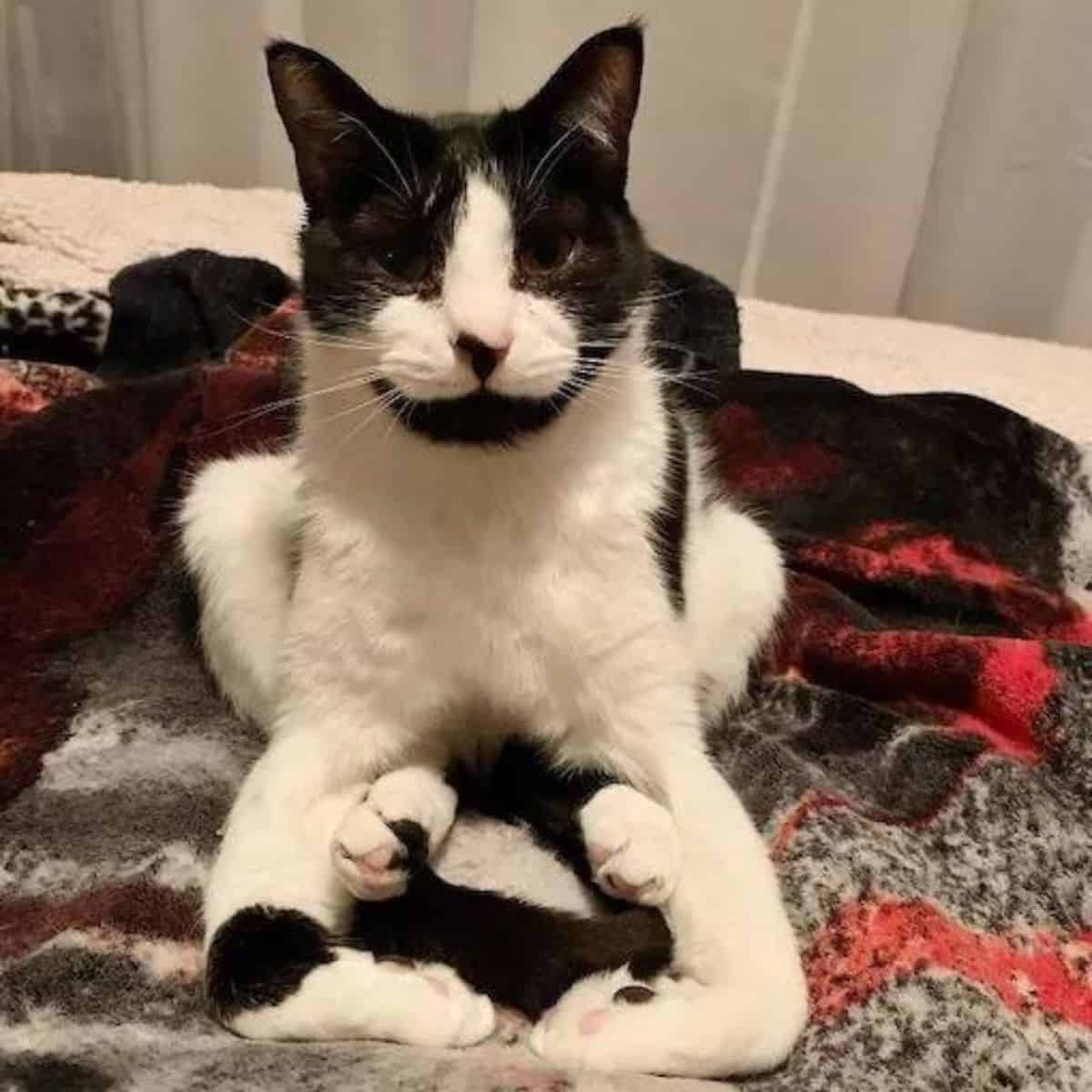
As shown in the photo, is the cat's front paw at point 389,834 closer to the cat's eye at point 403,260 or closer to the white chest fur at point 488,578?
the white chest fur at point 488,578

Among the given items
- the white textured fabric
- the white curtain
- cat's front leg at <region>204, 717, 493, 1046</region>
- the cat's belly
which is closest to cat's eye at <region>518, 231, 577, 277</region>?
the cat's belly

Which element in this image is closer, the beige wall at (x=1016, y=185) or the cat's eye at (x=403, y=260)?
the cat's eye at (x=403, y=260)

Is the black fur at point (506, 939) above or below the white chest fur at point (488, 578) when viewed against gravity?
below

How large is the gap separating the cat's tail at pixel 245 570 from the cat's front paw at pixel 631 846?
0.30m

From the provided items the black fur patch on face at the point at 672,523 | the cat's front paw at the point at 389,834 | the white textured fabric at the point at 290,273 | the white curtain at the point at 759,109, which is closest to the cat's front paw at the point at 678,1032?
the cat's front paw at the point at 389,834

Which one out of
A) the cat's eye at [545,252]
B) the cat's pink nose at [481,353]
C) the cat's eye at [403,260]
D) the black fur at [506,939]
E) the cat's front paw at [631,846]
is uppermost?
the cat's eye at [545,252]

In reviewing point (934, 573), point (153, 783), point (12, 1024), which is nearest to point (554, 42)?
point (934, 573)

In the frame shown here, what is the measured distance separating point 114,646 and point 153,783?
205 millimetres

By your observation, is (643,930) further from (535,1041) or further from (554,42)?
(554,42)

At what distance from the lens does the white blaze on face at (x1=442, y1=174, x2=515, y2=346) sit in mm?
798

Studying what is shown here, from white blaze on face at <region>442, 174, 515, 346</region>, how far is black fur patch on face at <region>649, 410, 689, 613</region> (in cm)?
25

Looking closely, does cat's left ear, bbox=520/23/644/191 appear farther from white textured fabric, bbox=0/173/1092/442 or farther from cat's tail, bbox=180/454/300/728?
white textured fabric, bbox=0/173/1092/442

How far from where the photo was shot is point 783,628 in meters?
1.25

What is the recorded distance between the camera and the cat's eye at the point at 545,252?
2.85 feet
